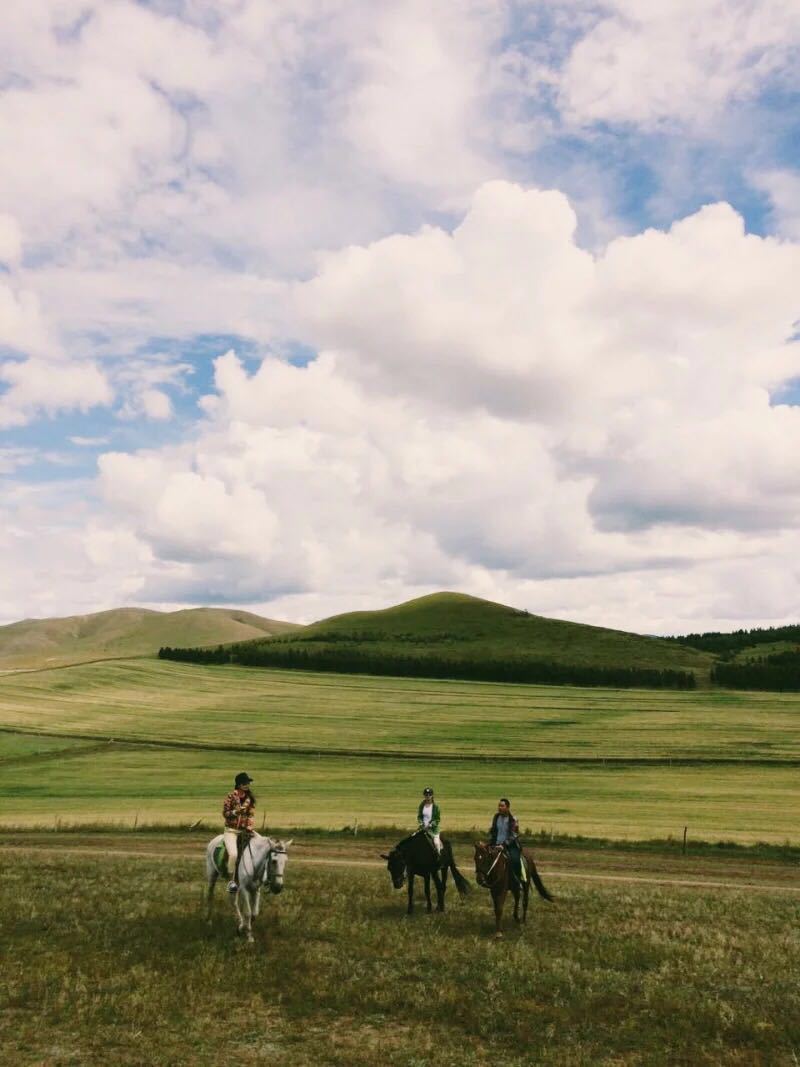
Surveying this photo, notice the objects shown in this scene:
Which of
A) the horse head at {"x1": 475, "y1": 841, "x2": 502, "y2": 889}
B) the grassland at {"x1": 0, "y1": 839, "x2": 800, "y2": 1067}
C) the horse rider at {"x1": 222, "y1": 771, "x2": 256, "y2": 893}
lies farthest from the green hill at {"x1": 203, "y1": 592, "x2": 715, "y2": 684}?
the horse rider at {"x1": 222, "y1": 771, "x2": 256, "y2": 893}

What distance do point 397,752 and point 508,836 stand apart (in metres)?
61.2

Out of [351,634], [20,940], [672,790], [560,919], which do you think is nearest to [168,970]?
[20,940]

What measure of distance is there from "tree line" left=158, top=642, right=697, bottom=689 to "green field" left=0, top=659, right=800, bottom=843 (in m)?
11.7

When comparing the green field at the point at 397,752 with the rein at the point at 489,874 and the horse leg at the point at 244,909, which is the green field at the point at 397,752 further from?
the horse leg at the point at 244,909

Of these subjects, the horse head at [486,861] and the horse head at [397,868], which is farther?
the horse head at [397,868]

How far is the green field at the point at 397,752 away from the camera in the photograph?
165 ft

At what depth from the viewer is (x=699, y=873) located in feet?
108

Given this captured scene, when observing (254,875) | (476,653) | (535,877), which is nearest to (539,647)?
(476,653)

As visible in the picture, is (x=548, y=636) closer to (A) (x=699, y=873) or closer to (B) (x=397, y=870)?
(A) (x=699, y=873)

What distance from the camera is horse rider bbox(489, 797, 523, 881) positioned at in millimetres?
20719

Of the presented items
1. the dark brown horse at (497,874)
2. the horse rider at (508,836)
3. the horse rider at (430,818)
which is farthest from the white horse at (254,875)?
the horse rider at (508,836)

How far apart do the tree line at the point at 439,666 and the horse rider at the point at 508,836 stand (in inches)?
5097

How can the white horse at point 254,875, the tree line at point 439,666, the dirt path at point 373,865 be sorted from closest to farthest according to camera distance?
the white horse at point 254,875
the dirt path at point 373,865
the tree line at point 439,666

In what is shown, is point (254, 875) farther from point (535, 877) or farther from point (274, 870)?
point (535, 877)
